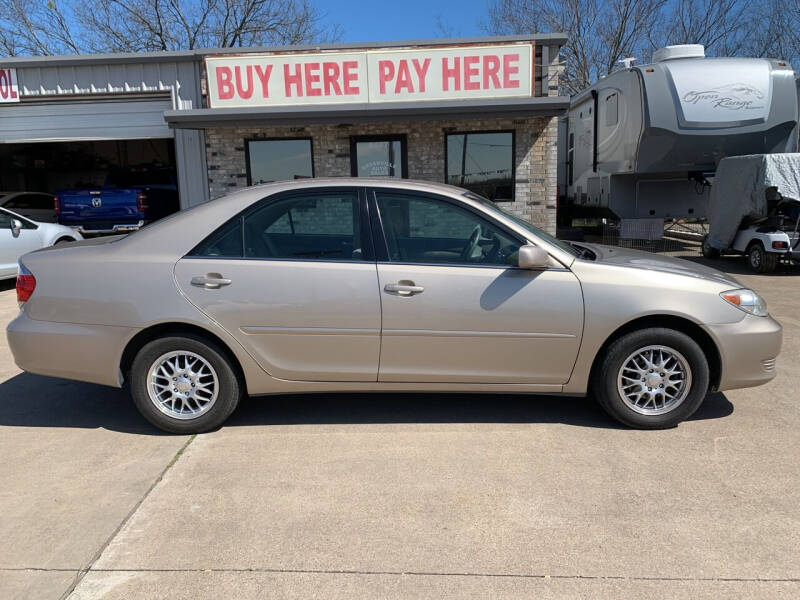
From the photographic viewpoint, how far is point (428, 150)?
12.0m

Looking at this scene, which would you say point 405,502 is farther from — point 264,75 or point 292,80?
point 264,75

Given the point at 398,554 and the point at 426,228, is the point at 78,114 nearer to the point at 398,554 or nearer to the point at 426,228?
the point at 426,228

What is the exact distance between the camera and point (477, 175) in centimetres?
1209

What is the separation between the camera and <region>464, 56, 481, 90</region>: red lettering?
10.9 m

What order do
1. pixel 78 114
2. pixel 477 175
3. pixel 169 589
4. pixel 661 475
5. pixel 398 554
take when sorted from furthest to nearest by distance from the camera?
pixel 78 114 < pixel 477 175 < pixel 661 475 < pixel 398 554 < pixel 169 589

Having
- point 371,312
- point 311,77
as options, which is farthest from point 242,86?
point 371,312

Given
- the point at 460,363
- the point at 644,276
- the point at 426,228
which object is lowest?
the point at 460,363

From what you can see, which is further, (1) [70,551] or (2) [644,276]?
(2) [644,276]

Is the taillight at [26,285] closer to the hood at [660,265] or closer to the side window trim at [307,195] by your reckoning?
the side window trim at [307,195]

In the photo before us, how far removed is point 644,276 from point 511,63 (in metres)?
7.96

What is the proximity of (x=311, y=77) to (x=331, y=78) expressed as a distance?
13.7 inches

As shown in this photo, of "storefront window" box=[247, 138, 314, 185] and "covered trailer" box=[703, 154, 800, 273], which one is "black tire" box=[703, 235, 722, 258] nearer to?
"covered trailer" box=[703, 154, 800, 273]

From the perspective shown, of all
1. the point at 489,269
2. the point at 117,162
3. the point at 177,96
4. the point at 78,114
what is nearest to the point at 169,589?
the point at 489,269

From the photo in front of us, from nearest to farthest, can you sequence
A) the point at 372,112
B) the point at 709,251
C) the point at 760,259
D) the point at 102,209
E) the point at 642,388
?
the point at 642,388 → the point at 760,259 → the point at 372,112 → the point at 709,251 → the point at 102,209
